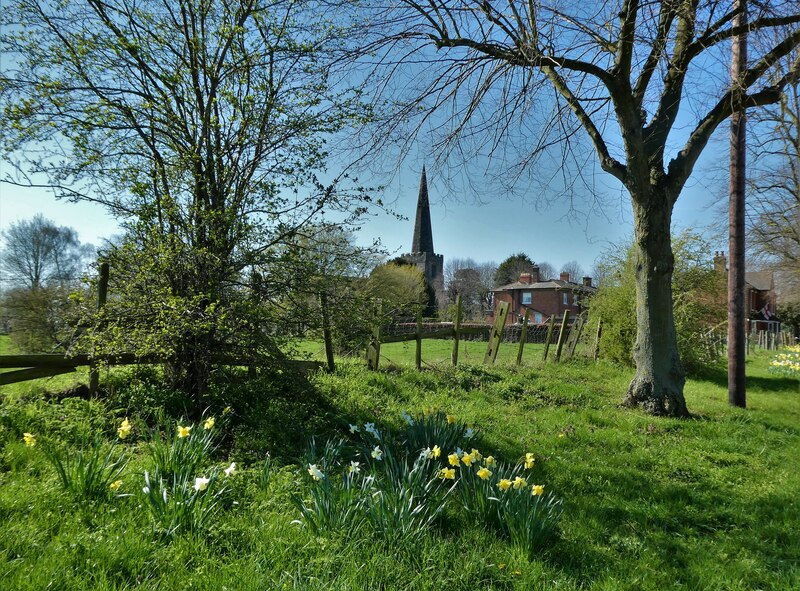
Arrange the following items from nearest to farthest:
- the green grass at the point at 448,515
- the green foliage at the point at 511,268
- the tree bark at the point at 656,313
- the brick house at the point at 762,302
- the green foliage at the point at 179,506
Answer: the green grass at the point at 448,515 < the green foliage at the point at 179,506 < the tree bark at the point at 656,313 < the brick house at the point at 762,302 < the green foliage at the point at 511,268

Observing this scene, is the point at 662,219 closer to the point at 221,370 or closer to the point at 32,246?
the point at 221,370

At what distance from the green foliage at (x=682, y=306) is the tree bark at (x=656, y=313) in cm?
567

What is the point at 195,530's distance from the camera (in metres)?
2.56

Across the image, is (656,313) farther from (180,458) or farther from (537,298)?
(537,298)

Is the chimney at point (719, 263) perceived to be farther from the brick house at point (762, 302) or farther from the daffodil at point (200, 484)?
the brick house at point (762, 302)

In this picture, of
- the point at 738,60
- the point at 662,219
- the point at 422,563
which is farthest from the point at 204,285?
the point at 738,60

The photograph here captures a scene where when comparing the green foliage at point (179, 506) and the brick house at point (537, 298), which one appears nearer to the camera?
the green foliage at point (179, 506)

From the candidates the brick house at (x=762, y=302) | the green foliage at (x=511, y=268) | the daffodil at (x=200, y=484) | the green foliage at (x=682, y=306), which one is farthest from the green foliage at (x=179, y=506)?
the green foliage at (x=511, y=268)

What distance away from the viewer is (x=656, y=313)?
7.21 m

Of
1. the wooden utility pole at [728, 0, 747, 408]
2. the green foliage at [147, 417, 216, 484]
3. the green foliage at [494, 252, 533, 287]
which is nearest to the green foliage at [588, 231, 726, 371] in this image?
the wooden utility pole at [728, 0, 747, 408]

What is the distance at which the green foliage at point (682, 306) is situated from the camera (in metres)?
12.6

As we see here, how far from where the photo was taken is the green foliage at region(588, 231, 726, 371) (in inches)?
497

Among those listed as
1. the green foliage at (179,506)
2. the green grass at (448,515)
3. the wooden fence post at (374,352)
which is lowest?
the green grass at (448,515)

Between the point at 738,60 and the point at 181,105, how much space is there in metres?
7.31
